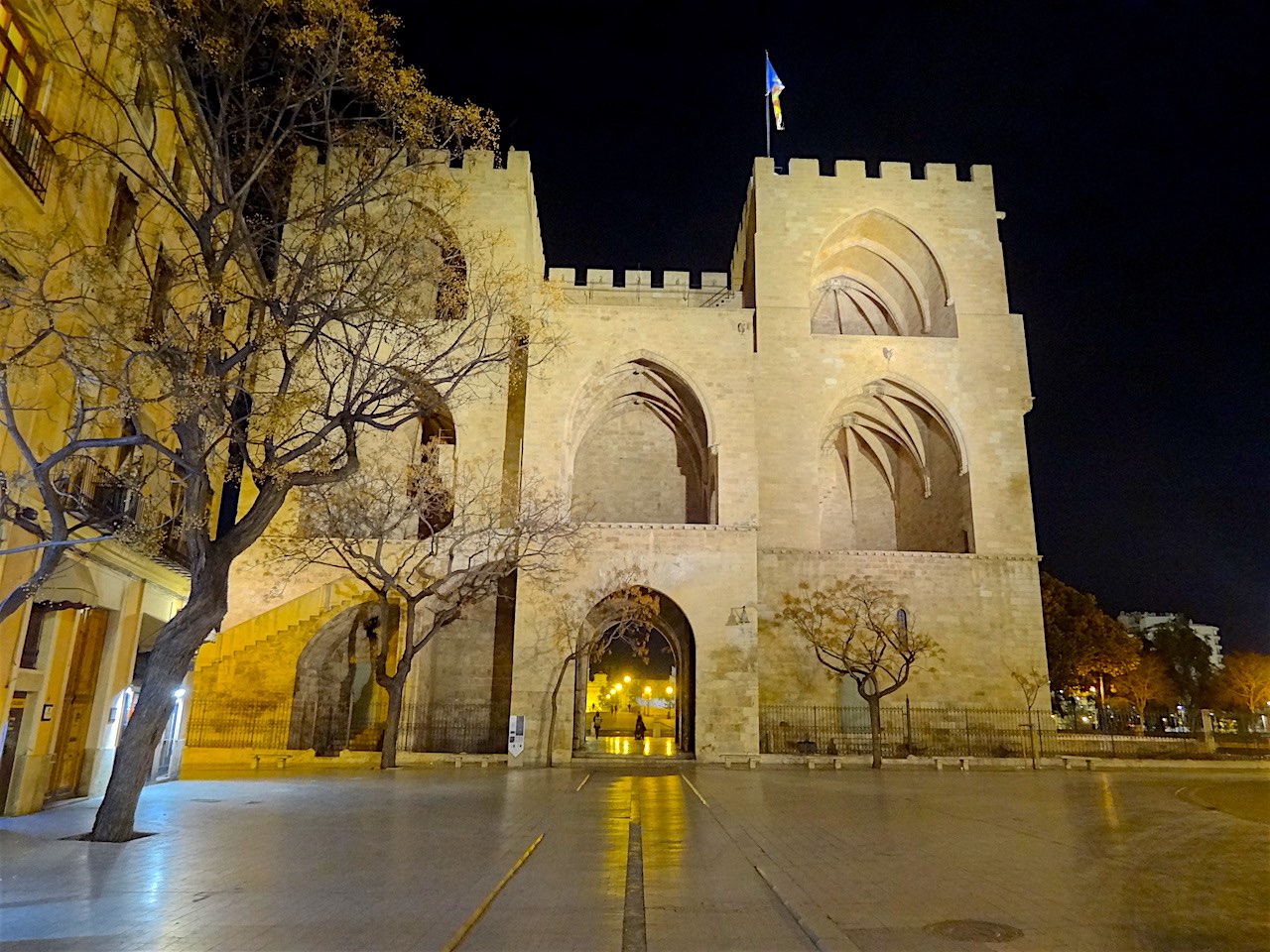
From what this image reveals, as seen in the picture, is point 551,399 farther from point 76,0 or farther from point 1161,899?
point 1161,899

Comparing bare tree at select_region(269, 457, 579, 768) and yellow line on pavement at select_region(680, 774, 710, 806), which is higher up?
bare tree at select_region(269, 457, 579, 768)

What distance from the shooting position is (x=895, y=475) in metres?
30.6

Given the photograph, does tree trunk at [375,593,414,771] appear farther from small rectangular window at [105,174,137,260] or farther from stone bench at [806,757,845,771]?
stone bench at [806,757,845,771]

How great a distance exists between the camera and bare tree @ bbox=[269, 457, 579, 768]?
17.9 meters

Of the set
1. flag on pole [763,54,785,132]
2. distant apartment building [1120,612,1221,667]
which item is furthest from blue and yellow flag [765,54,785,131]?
distant apartment building [1120,612,1221,667]

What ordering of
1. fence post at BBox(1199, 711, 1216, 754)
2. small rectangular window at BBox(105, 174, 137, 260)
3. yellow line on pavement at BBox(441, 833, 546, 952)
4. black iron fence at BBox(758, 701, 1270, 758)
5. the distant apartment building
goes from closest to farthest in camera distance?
yellow line on pavement at BBox(441, 833, 546, 952), small rectangular window at BBox(105, 174, 137, 260), black iron fence at BBox(758, 701, 1270, 758), fence post at BBox(1199, 711, 1216, 754), the distant apartment building

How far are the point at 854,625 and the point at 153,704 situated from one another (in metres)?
18.0

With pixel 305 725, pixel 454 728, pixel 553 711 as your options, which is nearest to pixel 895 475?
pixel 553 711

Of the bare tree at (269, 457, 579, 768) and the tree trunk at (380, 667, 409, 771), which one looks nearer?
the tree trunk at (380, 667, 409, 771)

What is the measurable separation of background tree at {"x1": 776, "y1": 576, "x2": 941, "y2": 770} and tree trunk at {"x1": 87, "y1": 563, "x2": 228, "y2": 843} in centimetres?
1701

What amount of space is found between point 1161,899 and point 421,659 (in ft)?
58.2

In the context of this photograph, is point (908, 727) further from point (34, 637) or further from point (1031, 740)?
point (34, 637)

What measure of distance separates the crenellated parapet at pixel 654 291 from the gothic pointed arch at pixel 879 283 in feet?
11.7

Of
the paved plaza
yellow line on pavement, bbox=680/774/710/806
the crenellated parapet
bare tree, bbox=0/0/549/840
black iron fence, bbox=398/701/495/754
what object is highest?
the crenellated parapet
